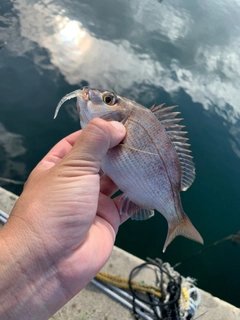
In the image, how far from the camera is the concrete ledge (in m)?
3.04

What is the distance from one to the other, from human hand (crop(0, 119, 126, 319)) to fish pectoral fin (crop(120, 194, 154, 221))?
17.3 inches

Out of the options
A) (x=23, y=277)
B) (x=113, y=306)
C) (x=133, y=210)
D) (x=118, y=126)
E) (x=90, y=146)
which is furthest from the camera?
(x=113, y=306)

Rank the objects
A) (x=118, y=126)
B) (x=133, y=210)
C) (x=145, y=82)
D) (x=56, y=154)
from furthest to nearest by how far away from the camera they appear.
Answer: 1. (x=145, y=82)
2. (x=56, y=154)
3. (x=133, y=210)
4. (x=118, y=126)

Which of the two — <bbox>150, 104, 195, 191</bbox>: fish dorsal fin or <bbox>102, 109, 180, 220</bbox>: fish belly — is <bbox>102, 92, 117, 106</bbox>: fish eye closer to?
<bbox>102, 109, 180, 220</bbox>: fish belly

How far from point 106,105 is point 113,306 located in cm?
216

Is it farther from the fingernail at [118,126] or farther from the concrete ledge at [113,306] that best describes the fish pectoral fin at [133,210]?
the concrete ledge at [113,306]

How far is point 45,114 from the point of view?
20.5 ft

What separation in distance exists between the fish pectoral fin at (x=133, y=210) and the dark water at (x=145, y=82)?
239cm

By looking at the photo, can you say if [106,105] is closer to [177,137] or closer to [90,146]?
[90,146]

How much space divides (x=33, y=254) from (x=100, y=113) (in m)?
1.16

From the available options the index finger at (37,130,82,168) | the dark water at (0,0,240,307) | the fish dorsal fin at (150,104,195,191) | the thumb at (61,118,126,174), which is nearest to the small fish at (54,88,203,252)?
the fish dorsal fin at (150,104,195,191)

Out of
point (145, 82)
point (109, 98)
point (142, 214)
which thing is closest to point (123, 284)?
point (142, 214)

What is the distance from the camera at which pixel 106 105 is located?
2.34 m

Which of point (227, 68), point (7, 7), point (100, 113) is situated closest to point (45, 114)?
point (100, 113)
